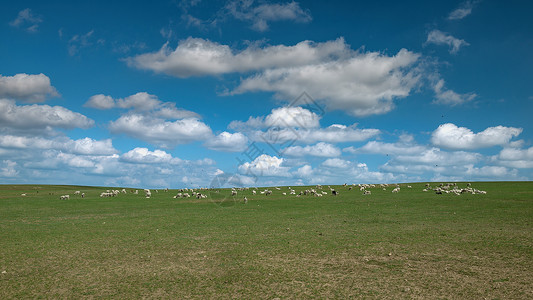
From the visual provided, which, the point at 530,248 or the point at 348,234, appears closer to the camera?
the point at 530,248

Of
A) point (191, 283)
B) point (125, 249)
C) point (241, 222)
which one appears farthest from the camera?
point (241, 222)

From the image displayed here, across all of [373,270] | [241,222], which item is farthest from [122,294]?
[241,222]

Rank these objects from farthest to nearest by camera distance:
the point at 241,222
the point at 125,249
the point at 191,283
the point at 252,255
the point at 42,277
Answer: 1. the point at 241,222
2. the point at 125,249
3. the point at 252,255
4. the point at 42,277
5. the point at 191,283

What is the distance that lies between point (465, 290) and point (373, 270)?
249 centimetres

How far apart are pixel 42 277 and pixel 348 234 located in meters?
12.6

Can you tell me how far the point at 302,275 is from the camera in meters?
9.71

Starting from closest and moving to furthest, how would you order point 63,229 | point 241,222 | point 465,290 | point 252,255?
1. point 465,290
2. point 252,255
3. point 63,229
4. point 241,222

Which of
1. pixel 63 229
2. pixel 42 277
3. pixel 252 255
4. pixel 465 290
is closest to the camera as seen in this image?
pixel 465 290

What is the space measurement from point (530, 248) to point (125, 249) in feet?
53.1

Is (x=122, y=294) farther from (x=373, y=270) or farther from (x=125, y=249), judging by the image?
(x=373, y=270)

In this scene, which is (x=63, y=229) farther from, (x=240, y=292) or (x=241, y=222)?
(x=240, y=292)

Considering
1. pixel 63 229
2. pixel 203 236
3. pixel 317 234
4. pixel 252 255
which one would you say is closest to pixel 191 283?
pixel 252 255

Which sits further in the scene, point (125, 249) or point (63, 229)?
point (63, 229)

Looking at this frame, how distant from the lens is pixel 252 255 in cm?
1209
